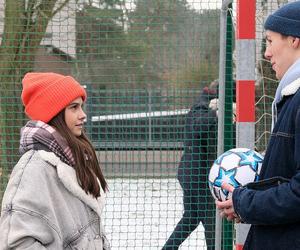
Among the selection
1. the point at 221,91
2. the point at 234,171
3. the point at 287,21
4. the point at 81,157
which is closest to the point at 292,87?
the point at 287,21

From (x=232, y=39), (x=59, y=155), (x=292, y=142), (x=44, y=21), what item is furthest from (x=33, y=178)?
(x=44, y=21)

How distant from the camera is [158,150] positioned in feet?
20.3

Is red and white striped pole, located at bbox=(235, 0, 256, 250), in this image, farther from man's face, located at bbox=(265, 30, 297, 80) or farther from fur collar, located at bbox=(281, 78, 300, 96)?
fur collar, located at bbox=(281, 78, 300, 96)

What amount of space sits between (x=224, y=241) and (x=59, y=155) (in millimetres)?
2973

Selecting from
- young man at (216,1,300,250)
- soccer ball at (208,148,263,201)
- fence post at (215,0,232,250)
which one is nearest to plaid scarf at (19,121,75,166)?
soccer ball at (208,148,263,201)

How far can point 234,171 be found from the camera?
3125 millimetres

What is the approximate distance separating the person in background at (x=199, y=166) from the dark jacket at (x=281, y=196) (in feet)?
10.4

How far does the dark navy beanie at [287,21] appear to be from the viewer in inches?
108

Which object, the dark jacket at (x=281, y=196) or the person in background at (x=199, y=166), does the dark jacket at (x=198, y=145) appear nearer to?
the person in background at (x=199, y=166)

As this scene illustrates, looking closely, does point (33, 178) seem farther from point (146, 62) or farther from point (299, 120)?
point (146, 62)

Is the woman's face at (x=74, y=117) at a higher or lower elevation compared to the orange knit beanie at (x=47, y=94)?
lower

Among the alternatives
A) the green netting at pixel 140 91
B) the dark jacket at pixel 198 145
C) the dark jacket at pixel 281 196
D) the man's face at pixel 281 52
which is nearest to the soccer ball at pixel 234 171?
the dark jacket at pixel 281 196

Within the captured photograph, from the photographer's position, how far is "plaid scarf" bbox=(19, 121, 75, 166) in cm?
303

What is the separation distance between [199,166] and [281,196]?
135 inches
